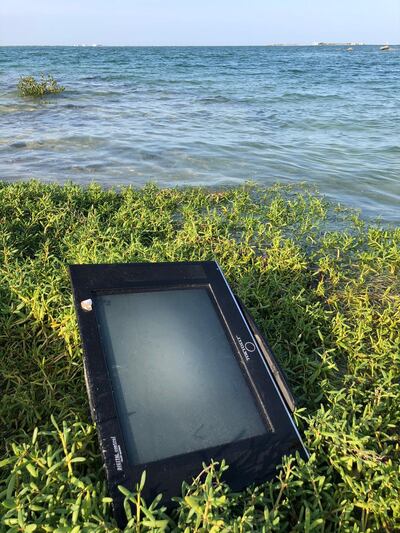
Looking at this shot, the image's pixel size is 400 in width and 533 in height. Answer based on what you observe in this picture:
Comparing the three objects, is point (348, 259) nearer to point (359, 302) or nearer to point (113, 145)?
point (359, 302)

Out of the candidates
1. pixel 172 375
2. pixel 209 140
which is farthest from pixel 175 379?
pixel 209 140

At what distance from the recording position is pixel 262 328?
9.07ft

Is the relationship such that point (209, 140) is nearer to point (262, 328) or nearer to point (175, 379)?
point (262, 328)

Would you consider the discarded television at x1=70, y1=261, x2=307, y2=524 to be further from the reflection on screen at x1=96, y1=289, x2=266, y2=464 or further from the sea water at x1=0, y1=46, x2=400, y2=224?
the sea water at x1=0, y1=46, x2=400, y2=224

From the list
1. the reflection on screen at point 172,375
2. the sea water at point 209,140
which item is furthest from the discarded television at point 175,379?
the sea water at point 209,140

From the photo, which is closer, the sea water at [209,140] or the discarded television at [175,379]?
the discarded television at [175,379]

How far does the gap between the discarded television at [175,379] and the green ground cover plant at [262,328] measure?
80 mm

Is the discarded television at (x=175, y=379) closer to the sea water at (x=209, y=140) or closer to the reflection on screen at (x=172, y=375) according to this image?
the reflection on screen at (x=172, y=375)

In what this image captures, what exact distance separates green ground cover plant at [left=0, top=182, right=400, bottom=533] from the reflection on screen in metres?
0.17

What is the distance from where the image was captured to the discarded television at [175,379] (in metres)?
1.44

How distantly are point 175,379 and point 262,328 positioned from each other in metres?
1.13

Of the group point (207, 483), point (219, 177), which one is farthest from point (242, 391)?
point (219, 177)

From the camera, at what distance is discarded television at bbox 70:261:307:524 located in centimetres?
144

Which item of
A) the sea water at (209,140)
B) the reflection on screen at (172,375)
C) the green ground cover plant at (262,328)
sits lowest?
the sea water at (209,140)
